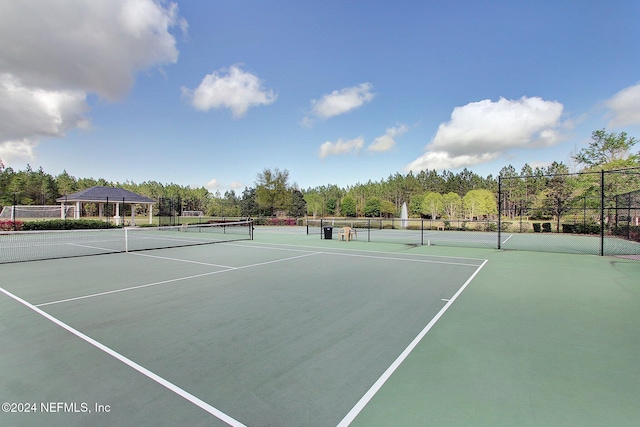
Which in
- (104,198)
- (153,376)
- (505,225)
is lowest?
(505,225)

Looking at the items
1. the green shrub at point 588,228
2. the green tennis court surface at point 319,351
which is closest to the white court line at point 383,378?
the green tennis court surface at point 319,351

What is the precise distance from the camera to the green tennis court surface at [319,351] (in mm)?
2307

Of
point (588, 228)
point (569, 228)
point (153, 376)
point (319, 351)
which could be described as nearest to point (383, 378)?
point (319, 351)

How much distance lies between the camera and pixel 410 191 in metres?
75.6

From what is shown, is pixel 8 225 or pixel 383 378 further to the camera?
pixel 8 225

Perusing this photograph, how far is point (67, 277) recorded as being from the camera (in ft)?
24.2

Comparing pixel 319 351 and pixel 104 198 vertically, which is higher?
pixel 104 198

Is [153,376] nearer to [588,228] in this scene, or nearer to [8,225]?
[8,225]

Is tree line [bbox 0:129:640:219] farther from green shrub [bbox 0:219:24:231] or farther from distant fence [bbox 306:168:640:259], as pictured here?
green shrub [bbox 0:219:24:231]

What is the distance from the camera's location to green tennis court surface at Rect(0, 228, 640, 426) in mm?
2307

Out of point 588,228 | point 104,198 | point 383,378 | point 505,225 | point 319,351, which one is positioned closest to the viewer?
point 383,378

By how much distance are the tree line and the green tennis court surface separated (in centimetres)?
927

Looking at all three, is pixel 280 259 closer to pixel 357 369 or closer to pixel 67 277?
pixel 67 277

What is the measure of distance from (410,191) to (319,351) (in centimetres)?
7611
